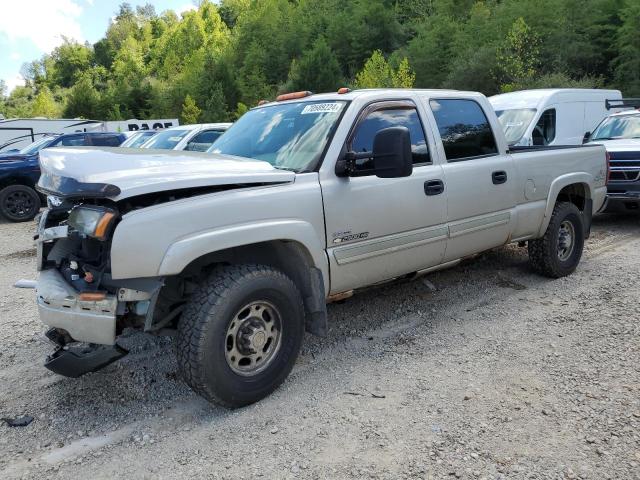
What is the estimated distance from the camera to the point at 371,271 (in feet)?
12.7

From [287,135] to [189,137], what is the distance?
6852mm

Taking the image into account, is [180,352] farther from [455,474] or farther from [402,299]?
[402,299]

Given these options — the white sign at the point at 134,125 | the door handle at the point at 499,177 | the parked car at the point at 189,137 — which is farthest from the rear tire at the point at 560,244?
the white sign at the point at 134,125

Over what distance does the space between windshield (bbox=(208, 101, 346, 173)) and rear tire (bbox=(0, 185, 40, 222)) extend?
9200 mm

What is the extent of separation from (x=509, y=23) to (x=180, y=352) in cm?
4225

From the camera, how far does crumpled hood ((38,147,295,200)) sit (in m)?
2.81

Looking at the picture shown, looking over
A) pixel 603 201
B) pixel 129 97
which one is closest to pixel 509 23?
pixel 603 201

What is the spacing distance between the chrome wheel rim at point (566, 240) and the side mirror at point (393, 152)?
10.3 ft

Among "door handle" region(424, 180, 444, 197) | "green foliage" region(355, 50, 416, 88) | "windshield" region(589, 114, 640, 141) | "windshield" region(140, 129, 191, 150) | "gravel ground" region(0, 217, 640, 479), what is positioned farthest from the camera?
"green foliage" region(355, 50, 416, 88)

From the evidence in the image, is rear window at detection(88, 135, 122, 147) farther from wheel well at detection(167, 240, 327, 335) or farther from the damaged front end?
wheel well at detection(167, 240, 327, 335)

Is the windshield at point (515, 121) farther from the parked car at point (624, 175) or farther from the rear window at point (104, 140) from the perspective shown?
the rear window at point (104, 140)

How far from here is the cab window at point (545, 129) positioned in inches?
389

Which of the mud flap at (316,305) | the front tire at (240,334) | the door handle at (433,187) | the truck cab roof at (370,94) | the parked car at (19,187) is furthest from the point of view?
the parked car at (19,187)

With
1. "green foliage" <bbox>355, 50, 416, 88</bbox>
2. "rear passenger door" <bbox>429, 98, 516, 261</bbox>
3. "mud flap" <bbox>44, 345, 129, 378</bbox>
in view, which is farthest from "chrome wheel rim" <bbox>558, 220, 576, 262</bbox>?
"green foliage" <bbox>355, 50, 416, 88</bbox>
